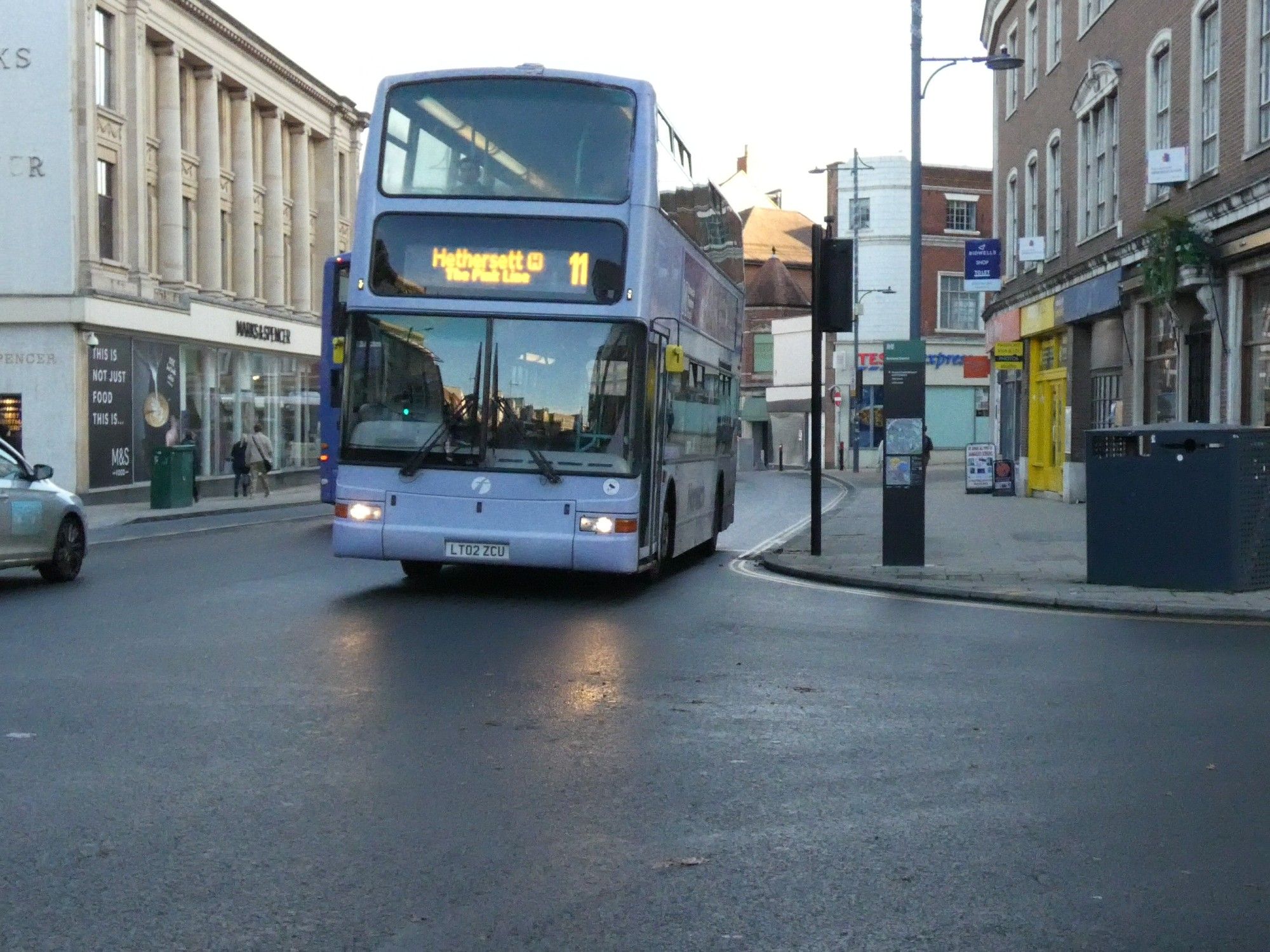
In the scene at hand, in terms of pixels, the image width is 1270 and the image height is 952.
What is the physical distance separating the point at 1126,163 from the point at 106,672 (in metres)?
22.8

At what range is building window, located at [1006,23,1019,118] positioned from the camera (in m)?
38.3

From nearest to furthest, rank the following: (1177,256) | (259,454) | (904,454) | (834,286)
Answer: (904,454)
(834,286)
(1177,256)
(259,454)

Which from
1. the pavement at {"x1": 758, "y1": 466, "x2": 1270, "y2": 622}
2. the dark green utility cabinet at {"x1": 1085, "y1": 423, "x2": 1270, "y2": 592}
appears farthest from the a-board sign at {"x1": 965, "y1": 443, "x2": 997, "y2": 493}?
the dark green utility cabinet at {"x1": 1085, "y1": 423, "x2": 1270, "y2": 592}

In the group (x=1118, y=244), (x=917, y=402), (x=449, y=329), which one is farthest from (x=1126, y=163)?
(x=449, y=329)

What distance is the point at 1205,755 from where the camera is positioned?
23.0 ft

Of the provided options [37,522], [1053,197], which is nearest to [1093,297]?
[1053,197]

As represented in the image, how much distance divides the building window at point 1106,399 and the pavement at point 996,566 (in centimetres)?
193

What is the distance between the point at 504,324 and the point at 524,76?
82.0 inches

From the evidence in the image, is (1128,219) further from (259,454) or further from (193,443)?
(193,443)

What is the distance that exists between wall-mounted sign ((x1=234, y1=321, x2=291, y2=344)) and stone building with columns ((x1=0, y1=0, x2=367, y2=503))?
70 millimetres

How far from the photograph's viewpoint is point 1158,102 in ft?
86.2

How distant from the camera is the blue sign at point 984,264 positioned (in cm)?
3222

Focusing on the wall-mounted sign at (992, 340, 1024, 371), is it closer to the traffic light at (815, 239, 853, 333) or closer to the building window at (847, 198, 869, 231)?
the traffic light at (815, 239, 853, 333)

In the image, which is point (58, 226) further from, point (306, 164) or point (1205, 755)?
point (1205, 755)
